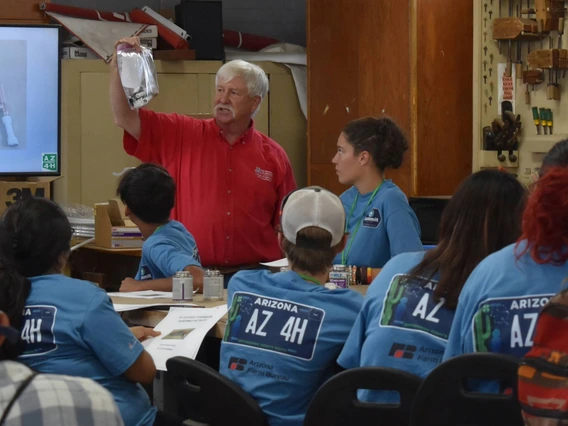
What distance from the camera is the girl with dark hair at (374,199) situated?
132 inches

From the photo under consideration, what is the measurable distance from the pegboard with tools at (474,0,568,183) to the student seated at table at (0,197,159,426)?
3.46 m

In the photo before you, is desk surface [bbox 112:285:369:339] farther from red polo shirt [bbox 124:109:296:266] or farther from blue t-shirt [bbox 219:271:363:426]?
red polo shirt [bbox 124:109:296:266]

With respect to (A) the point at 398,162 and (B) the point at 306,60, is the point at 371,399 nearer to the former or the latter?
(A) the point at 398,162

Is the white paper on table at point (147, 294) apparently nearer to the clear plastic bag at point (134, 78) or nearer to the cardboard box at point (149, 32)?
the clear plastic bag at point (134, 78)

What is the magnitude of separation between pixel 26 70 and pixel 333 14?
1952 mm

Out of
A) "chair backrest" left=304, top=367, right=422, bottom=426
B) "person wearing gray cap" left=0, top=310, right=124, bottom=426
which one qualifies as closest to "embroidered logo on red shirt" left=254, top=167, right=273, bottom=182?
"chair backrest" left=304, top=367, right=422, bottom=426

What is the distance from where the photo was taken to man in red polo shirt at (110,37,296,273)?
3838 millimetres

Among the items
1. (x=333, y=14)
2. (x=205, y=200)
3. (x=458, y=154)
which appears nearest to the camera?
(x=205, y=200)

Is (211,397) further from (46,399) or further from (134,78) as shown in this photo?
(134,78)

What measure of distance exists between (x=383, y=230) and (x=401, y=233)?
8 centimetres

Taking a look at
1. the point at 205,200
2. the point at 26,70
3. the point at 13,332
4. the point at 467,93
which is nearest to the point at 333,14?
the point at 467,93

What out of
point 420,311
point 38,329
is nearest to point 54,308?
point 38,329

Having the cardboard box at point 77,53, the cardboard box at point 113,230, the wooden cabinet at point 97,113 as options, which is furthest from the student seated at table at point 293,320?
the cardboard box at point 77,53

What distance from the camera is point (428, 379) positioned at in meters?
1.90
